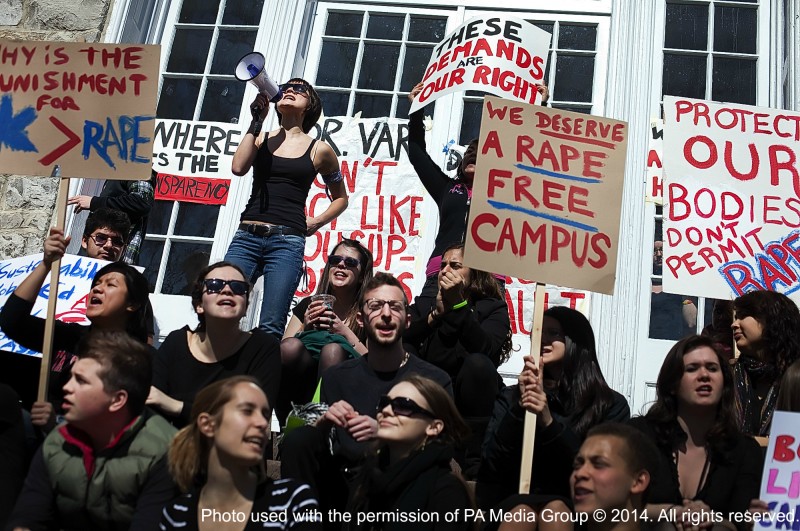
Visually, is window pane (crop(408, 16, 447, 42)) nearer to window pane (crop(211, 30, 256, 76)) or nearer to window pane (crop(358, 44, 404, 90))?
window pane (crop(358, 44, 404, 90))

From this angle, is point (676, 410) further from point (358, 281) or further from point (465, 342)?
point (358, 281)

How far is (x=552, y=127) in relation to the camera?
5012 millimetres

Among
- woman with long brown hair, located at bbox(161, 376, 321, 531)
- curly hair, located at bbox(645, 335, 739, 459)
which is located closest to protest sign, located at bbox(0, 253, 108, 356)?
woman with long brown hair, located at bbox(161, 376, 321, 531)

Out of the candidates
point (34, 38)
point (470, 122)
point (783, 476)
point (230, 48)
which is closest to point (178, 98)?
point (230, 48)

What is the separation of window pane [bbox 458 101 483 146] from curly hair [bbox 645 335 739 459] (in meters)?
3.80

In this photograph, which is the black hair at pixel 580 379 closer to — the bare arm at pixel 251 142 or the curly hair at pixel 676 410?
the curly hair at pixel 676 410

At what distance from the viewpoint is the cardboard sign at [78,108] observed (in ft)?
17.4

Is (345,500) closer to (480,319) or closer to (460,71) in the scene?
(480,319)

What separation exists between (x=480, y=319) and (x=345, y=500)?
150 centimetres

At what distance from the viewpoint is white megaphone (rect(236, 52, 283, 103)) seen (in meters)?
6.27

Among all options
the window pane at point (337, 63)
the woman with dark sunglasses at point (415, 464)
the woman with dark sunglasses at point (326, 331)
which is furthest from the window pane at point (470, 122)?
the woman with dark sunglasses at point (415, 464)

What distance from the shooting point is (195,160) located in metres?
8.29

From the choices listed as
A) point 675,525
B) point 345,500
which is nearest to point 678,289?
point 675,525

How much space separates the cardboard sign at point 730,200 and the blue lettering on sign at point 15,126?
3.31 m
